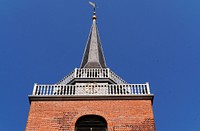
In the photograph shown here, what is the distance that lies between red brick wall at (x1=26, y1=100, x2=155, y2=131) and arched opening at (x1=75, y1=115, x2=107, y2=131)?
0.59ft

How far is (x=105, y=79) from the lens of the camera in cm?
1814

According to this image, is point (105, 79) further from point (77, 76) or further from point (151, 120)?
point (151, 120)

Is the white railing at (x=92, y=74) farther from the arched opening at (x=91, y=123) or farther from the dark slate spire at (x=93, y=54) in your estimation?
the arched opening at (x=91, y=123)

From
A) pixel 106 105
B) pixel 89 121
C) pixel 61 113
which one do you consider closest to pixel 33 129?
pixel 61 113

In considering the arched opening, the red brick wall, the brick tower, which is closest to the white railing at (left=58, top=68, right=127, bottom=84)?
the brick tower

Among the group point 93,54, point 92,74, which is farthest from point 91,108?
point 93,54

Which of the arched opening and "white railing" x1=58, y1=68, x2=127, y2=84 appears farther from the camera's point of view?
"white railing" x1=58, y1=68, x2=127, y2=84

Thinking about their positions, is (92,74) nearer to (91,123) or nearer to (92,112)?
(92,112)

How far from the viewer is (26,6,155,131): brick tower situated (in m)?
14.6

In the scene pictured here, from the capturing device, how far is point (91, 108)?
15391 mm

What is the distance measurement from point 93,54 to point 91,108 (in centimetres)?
735

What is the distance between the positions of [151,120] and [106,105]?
223cm

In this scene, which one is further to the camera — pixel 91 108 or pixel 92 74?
pixel 92 74

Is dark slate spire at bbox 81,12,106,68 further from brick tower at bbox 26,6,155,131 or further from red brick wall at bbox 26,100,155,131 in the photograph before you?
red brick wall at bbox 26,100,155,131
